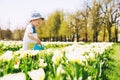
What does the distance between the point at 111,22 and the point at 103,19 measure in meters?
1.51

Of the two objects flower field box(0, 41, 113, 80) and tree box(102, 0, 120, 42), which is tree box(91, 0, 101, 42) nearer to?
tree box(102, 0, 120, 42)

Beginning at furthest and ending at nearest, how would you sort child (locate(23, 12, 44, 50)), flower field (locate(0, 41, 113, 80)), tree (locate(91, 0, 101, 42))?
tree (locate(91, 0, 101, 42)) → child (locate(23, 12, 44, 50)) → flower field (locate(0, 41, 113, 80))

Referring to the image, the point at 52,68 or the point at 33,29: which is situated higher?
the point at 33,29

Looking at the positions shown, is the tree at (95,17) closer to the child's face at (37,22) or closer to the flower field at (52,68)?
the child's face at (37,22)

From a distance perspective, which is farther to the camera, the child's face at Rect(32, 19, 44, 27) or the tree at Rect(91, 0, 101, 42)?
the tree at Rect(91, 0, 101, 42)

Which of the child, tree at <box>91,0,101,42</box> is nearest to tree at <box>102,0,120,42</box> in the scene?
tree at <box>91,0,101,42</box>

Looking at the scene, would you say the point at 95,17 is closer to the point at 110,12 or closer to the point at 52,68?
the point at 110,12

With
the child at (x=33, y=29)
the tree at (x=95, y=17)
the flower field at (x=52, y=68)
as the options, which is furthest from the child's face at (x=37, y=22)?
the tree at (x=95, y=17)

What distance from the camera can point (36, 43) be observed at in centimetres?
722

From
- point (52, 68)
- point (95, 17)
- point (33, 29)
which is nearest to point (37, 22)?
point (33, 29)

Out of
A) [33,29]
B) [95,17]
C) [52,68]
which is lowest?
[52,68]

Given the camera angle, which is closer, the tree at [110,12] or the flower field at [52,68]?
the flower field at [52,68]

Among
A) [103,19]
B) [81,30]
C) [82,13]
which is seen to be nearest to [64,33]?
[81,30]

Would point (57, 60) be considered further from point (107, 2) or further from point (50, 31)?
point (50, 31)
